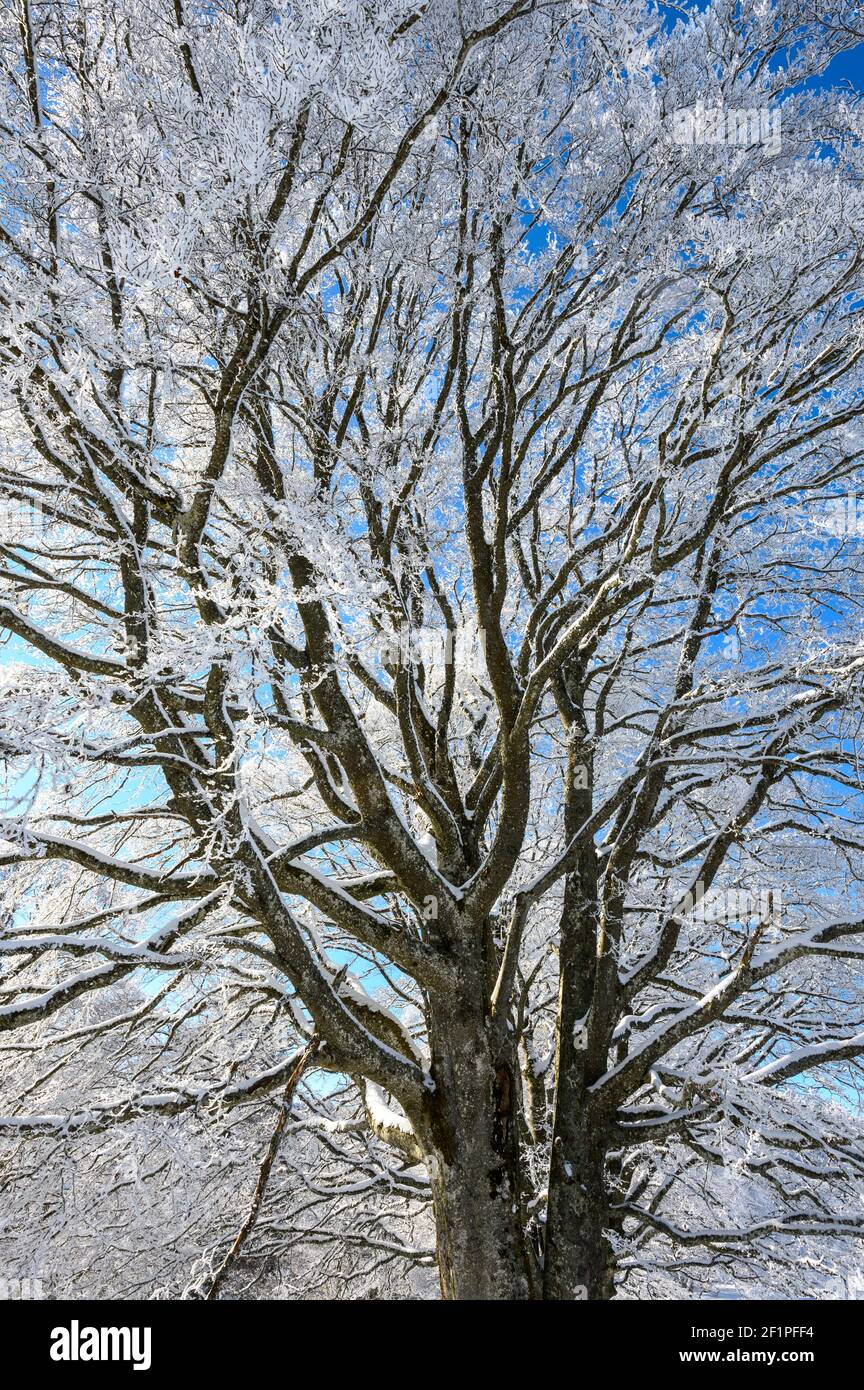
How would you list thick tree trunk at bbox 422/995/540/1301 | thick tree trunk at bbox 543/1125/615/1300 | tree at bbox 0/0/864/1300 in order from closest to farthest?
tree at bbox 0/0/864/1300 < thick tree trunk at bbox 422/995/540/1301 < thick tree trunk at bbox 543/1125/615/1300

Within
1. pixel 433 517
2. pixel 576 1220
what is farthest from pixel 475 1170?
pixel 433 517

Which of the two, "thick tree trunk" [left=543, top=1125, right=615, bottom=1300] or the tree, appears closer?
A: the tree

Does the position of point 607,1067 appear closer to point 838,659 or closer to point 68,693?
point 838,659

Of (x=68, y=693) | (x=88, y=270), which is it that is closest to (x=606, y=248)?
(x=88, y=270)

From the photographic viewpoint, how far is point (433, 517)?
5660mm

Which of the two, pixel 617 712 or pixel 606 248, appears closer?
pixel 606 248

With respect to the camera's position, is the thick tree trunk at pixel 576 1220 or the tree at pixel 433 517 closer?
the tree at pixel 433 517

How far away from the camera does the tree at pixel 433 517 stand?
9.46ft

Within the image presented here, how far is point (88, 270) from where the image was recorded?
2.94 meters

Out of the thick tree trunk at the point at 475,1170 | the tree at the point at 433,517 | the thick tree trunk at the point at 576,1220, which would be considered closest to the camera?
the tree at the point at 433,517

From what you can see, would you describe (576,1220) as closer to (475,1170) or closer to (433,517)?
(475,1170)

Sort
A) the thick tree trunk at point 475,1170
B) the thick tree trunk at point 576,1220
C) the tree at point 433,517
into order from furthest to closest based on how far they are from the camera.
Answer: the thick tree trunk at point 576,1220 < the thick tree trunk at point 475,1170 < the tree at point 433,517

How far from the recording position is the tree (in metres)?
2.88

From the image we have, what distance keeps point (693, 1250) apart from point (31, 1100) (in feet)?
18.7
